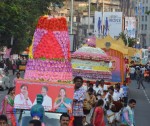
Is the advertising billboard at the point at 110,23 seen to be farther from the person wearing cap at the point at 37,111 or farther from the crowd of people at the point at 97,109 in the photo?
the person wearing cap at the point at 37,111

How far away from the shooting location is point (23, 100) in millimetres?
13570

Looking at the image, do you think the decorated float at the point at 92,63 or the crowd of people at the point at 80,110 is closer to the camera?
the crowd of people at the point at 80,110

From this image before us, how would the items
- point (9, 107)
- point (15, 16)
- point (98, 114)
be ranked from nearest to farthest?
1. point (9, 107)
2. point (98, 114)
3. point (15, 16)

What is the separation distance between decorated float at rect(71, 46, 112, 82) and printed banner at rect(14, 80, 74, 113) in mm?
15549

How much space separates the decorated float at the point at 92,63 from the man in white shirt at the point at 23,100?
50.9 ft

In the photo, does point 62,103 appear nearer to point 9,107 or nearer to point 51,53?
point 51,53

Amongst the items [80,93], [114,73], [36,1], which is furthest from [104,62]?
[36,1]

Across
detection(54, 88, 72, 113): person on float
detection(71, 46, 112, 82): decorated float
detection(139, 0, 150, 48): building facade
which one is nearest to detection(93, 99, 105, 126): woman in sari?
detection(54, 88, 72, 113): person on float

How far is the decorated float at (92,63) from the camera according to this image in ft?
96.1

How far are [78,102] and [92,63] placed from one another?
14.6 m

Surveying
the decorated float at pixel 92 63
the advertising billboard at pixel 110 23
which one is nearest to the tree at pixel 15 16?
the decorated float at pixel 92 63

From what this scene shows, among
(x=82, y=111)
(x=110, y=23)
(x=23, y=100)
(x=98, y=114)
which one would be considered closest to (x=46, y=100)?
(x=23, y=100)

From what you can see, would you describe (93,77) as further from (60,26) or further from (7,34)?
(7,34)

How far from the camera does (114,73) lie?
3409 cm
